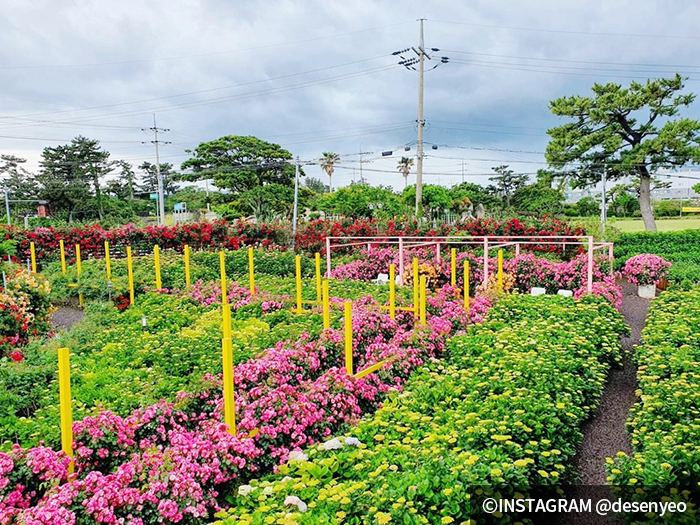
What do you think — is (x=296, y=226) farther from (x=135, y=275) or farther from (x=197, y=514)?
(x=197, y=514)

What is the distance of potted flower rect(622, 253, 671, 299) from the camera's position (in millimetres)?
13727

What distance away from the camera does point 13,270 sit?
8773mm

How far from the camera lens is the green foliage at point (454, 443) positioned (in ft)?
10.3

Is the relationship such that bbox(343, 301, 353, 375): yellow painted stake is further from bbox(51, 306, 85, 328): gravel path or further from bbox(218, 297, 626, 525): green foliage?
bbox(51, 306, 85, 328): gravel path

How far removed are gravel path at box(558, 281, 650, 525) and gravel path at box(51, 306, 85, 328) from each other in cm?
917

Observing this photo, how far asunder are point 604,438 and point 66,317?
402 inches

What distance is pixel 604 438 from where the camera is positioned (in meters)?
5.28

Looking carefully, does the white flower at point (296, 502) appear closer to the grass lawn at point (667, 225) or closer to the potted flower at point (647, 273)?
the potted flower at point (647, 273)

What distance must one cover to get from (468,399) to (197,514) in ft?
8.58

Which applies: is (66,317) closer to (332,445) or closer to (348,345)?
(348,345)

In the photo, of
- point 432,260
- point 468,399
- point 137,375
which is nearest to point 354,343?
point 468,399

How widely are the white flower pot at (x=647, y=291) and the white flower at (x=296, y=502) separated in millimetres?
13310

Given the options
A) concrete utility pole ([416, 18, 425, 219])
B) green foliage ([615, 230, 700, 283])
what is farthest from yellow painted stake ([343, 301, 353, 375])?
concrete utility pole ([416, 18, 425, 219])

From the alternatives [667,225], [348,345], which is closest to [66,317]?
[348,345]
